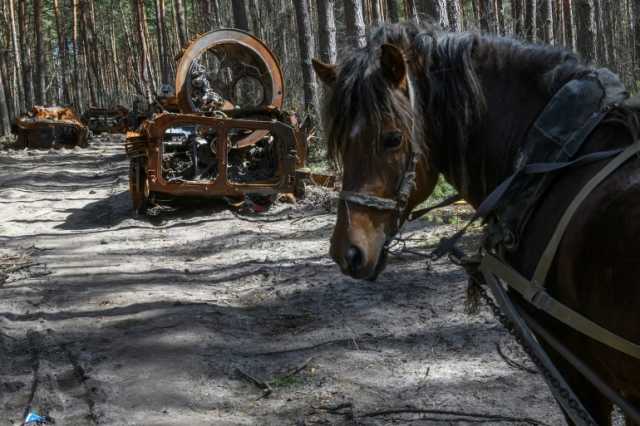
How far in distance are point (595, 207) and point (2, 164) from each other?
19.0 meters

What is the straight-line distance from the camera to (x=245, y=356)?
4.54m

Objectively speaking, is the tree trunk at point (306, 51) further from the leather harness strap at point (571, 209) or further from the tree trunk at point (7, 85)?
the tree trunk at point (7, 85)

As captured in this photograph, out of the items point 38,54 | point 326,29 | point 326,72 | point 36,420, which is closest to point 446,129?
point 326,72

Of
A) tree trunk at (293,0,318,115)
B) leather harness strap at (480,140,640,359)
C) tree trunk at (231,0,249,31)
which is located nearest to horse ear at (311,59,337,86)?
leather harness strap at (480,140,640,359)

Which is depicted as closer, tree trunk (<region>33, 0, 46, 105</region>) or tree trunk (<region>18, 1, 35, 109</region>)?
tree trunk (<region>33, 0, 46, 105</region>)

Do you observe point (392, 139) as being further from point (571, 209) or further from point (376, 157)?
point (571, 209)

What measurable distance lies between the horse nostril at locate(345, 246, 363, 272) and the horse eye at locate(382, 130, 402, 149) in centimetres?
40

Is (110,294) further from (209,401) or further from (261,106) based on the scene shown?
(261,106)

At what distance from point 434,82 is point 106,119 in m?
31.9

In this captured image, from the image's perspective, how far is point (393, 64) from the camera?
239 centimetres

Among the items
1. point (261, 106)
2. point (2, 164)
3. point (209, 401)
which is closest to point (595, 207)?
point (209, 401)

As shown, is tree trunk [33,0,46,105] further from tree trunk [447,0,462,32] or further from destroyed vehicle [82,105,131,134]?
tree trunk [447,0,462,32]

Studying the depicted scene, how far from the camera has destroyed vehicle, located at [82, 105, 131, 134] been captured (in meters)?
31.5

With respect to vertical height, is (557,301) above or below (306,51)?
below
